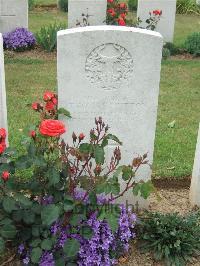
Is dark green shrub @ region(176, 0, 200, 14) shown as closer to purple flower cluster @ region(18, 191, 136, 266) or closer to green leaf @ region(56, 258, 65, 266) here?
purple flower cluster @ region(18, 191, 136, 266)

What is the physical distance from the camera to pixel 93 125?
391 cm

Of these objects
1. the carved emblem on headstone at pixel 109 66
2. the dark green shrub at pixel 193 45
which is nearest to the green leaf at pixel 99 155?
the carved emblem on headstone at pixel 109 66

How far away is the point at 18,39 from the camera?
30.0 ft

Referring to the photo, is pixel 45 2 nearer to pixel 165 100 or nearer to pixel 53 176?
pixel 165 100

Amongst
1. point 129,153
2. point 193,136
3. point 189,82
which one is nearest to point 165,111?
point 193,136

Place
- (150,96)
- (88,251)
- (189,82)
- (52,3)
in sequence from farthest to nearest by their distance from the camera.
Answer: (52,3)
(189,82)
(150,96)
(88,251)

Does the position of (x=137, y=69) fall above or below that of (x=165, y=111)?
above

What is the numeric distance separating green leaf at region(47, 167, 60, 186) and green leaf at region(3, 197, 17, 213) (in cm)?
28

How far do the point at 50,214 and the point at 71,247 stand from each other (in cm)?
28

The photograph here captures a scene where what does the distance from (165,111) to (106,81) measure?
317cm

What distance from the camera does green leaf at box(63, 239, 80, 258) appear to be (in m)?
3.28

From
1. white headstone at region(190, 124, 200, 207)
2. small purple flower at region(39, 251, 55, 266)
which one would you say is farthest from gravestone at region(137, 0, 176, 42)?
small purple flower at region(39, 251, 55, 266)

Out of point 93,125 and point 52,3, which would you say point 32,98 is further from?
point 52,3

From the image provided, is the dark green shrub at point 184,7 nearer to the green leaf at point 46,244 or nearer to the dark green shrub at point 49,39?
the dark green shrub at point 49,39
